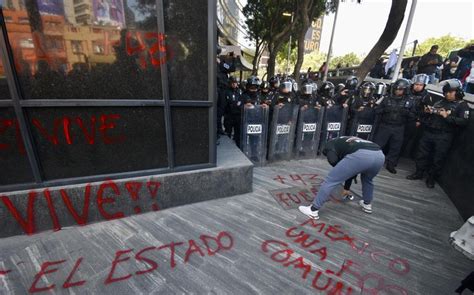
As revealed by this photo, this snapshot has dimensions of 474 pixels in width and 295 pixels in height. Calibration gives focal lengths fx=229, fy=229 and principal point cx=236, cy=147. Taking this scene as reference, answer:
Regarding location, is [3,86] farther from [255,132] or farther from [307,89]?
[307,89]

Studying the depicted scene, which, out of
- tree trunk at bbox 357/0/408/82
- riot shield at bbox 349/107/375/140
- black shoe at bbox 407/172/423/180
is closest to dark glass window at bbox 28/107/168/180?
riot shield at bbox 349/107/375/140

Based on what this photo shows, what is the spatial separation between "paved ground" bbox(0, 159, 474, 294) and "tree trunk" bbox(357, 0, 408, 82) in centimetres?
766

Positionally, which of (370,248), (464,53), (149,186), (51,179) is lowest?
(370,248)

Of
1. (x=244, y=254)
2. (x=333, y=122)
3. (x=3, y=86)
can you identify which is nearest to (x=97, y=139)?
(x=3, y=86)

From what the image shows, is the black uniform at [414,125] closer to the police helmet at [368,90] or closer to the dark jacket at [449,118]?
the dark jacket at [449,118]

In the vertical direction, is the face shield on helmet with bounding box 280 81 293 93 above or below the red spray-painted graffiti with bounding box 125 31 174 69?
below

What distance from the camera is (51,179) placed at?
3.02 metres

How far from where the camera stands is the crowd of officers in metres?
4.86

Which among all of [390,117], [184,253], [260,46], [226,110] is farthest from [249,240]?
[260,46]

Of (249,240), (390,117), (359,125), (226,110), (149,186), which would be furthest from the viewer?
(226,110)

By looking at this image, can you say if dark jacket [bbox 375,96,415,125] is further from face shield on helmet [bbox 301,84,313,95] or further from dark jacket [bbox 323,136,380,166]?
dark jacket [bbox 323,136,380,166]

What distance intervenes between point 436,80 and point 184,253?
1180cm

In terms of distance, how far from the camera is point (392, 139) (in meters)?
6.00

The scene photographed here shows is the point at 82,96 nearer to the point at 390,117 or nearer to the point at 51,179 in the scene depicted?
the point at 51,179
